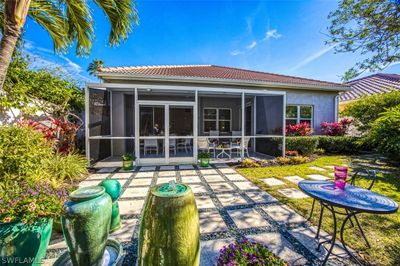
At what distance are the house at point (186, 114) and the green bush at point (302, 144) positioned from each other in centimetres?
85

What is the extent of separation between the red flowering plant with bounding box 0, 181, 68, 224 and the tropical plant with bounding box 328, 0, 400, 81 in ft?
23.5

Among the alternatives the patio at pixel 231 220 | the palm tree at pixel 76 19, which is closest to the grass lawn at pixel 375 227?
the patio at pixel 231 220

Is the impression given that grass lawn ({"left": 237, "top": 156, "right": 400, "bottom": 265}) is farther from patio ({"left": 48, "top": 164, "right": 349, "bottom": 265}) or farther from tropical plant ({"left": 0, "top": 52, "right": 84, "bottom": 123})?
tropical plant ({"left": 0, "top": 52, "right": 84, "bottom": 123})

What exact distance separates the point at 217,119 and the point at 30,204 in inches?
380

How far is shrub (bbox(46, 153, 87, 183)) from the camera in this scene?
15.6 ft

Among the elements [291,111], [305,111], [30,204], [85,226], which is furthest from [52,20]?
[305,111]

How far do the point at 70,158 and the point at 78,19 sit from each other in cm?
399

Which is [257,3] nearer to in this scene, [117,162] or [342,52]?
[342,52]

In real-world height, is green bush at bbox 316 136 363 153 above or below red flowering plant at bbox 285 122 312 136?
below

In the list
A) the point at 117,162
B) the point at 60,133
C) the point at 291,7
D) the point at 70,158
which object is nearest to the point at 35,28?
the point at 60,133

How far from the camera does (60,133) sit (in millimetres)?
6164

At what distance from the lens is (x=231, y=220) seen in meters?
3.05

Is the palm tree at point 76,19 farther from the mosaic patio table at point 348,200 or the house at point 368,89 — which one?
the house at point 368,89

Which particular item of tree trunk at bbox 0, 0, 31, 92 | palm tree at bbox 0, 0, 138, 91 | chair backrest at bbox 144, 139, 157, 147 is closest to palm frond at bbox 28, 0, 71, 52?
palm tree at bbox 0, 0, 138, 91
